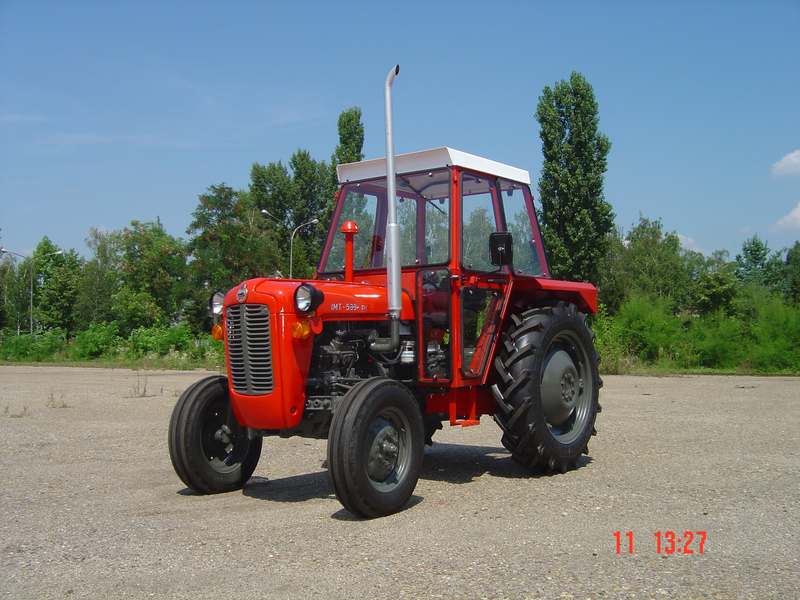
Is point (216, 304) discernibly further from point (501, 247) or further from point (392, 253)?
point (501, 247)

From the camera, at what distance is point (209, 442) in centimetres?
689

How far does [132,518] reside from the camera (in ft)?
19.6

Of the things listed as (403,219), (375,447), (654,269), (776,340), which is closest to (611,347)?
(776,340)

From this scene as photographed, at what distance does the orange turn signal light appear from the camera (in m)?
6.09

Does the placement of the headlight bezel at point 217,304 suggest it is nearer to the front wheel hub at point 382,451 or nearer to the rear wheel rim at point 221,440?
the rear wheel rim at point 221,440

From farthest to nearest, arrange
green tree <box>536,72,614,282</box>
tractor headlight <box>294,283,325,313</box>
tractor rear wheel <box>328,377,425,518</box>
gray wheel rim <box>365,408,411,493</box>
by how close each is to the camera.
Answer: green tree <box>536,72,614,282</box> < tractor headlight <box>294,283,325,313</box> < gray wheel rim <box>365,408,411,493</box> < tractor rear wheel <box>328,377,425,518</box>

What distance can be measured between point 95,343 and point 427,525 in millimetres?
36466

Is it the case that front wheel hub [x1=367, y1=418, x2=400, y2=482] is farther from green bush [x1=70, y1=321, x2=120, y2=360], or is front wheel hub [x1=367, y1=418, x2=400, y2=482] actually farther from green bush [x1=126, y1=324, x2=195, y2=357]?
green bush [x1=70, y1=321, x2=120, y2=360]

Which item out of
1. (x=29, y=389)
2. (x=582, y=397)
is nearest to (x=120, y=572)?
(x=582, y=397)

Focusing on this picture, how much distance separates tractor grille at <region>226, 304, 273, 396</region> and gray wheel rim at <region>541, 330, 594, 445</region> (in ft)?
9.23

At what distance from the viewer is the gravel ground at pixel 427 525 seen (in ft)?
14.2

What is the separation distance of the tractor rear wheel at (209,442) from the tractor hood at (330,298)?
33.7 inches

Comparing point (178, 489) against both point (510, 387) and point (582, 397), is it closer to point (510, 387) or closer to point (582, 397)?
point (510, 387)

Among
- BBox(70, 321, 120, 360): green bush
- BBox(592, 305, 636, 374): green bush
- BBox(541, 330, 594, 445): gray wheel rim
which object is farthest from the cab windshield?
BBox(70, 321, 120, 360): green bush
